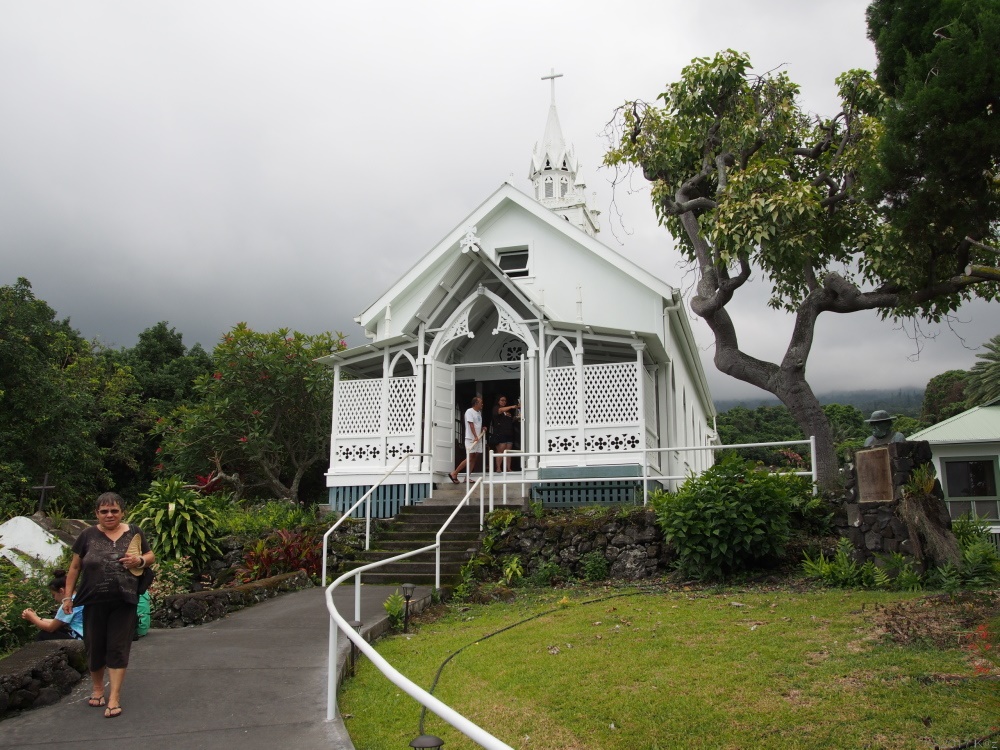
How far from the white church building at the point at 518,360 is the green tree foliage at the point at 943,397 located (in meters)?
41.6

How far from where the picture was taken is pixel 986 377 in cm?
4225

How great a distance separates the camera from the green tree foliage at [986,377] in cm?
4150

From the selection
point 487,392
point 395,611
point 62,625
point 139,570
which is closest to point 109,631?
point 139,570

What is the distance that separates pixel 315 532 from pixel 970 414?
22.7 m

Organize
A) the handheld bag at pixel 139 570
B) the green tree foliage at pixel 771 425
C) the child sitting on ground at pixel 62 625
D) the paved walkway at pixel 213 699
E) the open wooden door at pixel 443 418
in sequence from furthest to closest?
the green tree foliage at pixel 771 425 → the open wooden door at pixel 443 418 → the child sitting on ground at pixel 62 625 → the handheld bag at pixel 139 570 → the paved walkway at pixel 213 699

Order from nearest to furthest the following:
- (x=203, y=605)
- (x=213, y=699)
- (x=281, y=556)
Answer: (x=213, y=699)
(x=203, y=605)
(x=281, y=556)

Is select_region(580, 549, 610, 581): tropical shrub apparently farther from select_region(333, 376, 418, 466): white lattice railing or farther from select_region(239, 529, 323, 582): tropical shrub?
select_region(333, 376, 418, 466): white lattice railing

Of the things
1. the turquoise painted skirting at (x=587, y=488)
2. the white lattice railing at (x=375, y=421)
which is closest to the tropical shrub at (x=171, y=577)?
the white lattice railing at (x=375, y=421)

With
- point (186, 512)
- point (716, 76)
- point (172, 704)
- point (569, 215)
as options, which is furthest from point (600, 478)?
point (569, 215)

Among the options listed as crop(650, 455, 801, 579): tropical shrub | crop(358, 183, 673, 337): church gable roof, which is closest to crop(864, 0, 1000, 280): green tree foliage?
crop(650, 455, 801, 579): tropical shrub

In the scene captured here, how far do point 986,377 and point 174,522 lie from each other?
4134 cm

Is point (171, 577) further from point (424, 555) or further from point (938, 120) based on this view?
point (938, 120)

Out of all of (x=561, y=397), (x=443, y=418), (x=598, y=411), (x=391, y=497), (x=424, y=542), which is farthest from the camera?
(x=443, y=418)

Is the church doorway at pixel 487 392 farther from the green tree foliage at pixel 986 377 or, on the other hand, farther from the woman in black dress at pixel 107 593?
the green tree foliage at pixel 986 377
